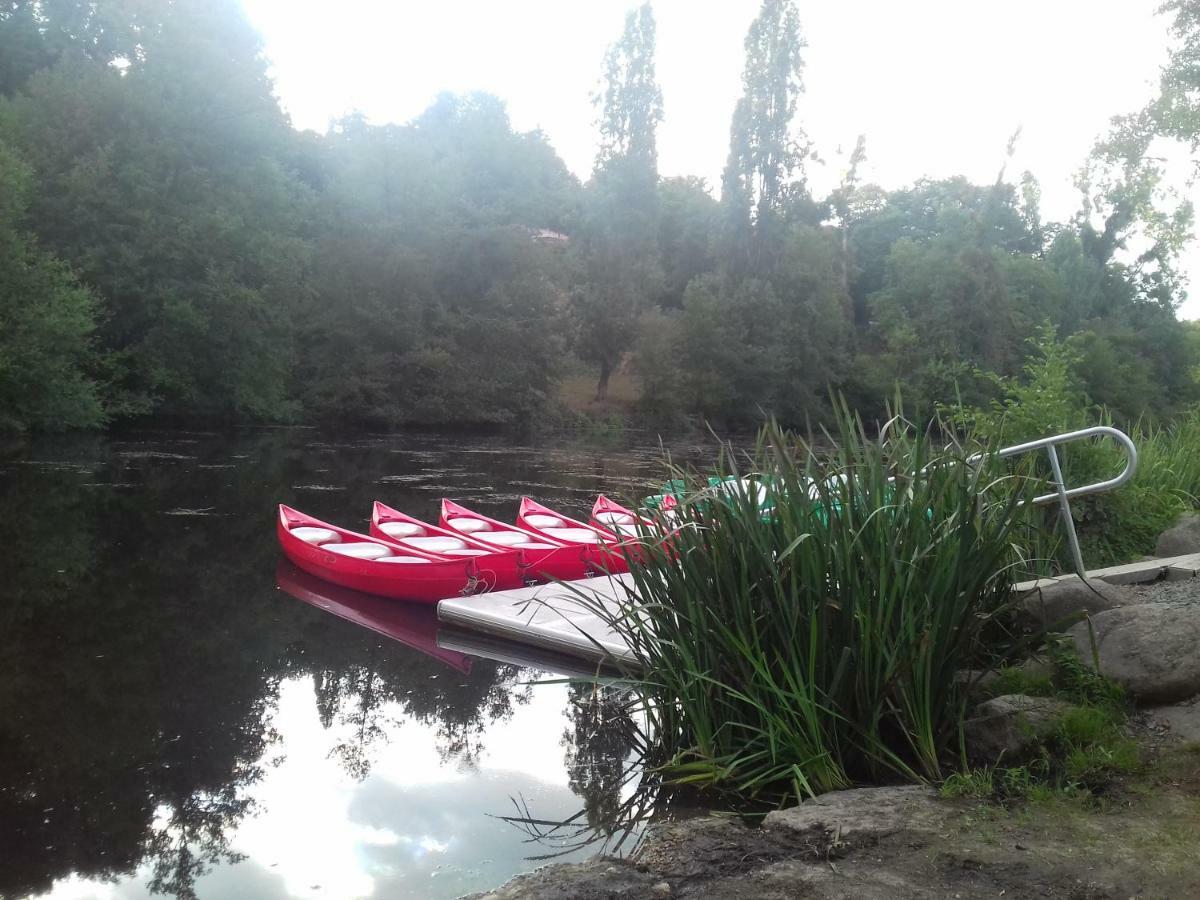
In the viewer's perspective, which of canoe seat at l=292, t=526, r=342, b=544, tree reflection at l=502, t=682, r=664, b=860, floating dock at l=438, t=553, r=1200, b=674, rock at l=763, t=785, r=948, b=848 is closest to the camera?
rock at l=763, t=785, r=948, b=848

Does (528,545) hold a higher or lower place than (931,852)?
lower

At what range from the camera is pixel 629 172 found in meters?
43.5

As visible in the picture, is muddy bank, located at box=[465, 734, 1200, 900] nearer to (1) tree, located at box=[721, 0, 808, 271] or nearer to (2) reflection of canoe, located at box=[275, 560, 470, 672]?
(2) reflection of canoe, located at box=[275, 560, 470, 672]

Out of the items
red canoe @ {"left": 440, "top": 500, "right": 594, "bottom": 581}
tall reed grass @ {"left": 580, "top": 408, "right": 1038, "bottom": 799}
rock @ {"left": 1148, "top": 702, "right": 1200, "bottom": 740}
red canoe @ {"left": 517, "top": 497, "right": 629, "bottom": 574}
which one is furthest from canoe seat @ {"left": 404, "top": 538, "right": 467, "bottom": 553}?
rock @ {"left": 1148, "top": 702, "right": 1200, "bottom": 740}

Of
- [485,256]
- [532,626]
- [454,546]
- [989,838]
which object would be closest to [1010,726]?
[989,838]

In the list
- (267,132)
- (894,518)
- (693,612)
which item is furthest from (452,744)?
(267,132)

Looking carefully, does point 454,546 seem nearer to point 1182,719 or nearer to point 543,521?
point 543,521

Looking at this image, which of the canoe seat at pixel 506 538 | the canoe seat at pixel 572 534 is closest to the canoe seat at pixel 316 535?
the canoe seat at pixel 506 538

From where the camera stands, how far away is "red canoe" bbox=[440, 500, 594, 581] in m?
9.30

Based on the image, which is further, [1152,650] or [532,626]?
[532,626]

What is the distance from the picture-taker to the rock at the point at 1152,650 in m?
3.72

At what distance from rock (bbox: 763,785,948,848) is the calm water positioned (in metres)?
1.15

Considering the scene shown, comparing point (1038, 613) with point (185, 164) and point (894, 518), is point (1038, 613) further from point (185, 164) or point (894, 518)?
point (185, 164)

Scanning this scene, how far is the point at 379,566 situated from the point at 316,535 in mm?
1368
